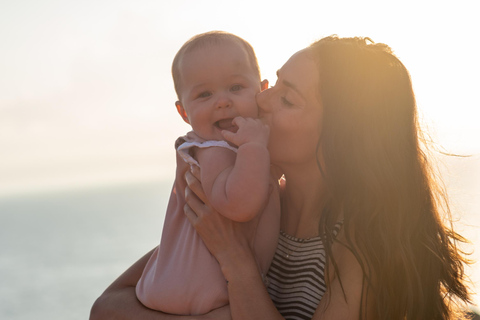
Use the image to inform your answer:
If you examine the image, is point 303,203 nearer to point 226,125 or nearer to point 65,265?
point 226,125

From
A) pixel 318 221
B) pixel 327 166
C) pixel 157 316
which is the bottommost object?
pixel 157 316

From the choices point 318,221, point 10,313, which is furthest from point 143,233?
point 318,221

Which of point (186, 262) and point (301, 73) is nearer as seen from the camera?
point (186, 262)

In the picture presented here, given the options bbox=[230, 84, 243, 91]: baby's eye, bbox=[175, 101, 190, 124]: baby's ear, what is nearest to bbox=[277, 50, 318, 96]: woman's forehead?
bbox=[230, 84, 243, 91]: baby's eye

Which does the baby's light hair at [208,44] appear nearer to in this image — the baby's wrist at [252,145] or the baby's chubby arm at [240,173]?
the baby's chubby arm at [240,173]

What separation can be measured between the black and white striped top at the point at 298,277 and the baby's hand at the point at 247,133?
2.26 ft

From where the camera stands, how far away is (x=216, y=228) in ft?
11.8

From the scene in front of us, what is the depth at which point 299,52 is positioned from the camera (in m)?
3.96

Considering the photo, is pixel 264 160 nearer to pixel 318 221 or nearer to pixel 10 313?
pixel 318 221

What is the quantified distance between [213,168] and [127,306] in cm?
107

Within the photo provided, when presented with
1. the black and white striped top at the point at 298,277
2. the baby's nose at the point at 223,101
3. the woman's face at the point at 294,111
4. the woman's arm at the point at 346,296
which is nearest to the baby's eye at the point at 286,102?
the woman's face at the point at 294,111

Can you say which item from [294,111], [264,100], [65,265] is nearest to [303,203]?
[294,111]

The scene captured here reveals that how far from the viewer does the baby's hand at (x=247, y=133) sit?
351 centimetres

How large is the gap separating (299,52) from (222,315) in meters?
1.69
